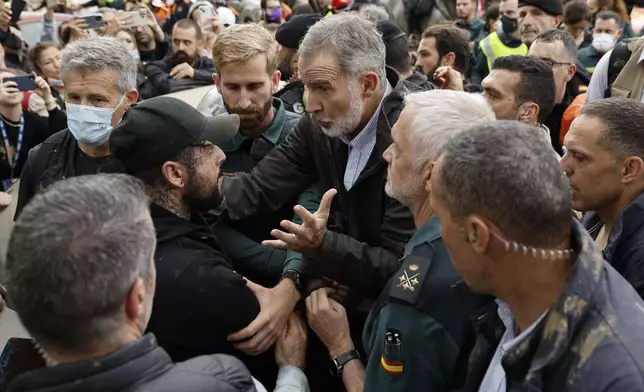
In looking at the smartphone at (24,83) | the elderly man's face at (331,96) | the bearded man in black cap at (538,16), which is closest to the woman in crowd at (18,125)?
the smartphone at (24,83)

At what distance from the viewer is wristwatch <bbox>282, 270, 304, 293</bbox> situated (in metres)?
2.79

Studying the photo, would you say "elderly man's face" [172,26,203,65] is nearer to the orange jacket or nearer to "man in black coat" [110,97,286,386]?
the orange jacket

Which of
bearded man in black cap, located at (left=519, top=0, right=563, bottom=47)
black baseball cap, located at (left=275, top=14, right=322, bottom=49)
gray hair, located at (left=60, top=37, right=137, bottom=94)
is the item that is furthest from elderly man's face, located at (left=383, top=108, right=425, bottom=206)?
bearded man in black cap, located at (left=519, top=0, right=563, bottom=47)

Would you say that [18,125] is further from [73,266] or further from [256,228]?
[73,266]

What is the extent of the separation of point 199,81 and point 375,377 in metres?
5.69

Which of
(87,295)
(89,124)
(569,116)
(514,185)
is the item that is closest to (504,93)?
(569,116)

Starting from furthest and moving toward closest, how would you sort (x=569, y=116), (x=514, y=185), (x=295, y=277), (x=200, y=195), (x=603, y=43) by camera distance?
(x=603, y=43) < (x=569, y=116) < (x=295, y=277) < (x=200, y=195) < (x=514, y=185)

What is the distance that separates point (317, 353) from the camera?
2.88 m

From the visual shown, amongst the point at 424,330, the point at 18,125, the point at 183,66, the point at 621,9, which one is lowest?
the point at 183,66

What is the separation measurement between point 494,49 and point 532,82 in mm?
3586

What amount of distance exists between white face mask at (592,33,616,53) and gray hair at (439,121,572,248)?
5.85 meters

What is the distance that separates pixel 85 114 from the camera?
343 centimetres

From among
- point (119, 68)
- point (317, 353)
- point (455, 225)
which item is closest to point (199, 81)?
point (119, 68)

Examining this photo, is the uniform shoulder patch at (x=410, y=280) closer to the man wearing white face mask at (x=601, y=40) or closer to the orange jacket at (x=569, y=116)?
the orange jacket at (x=569, y=116)
